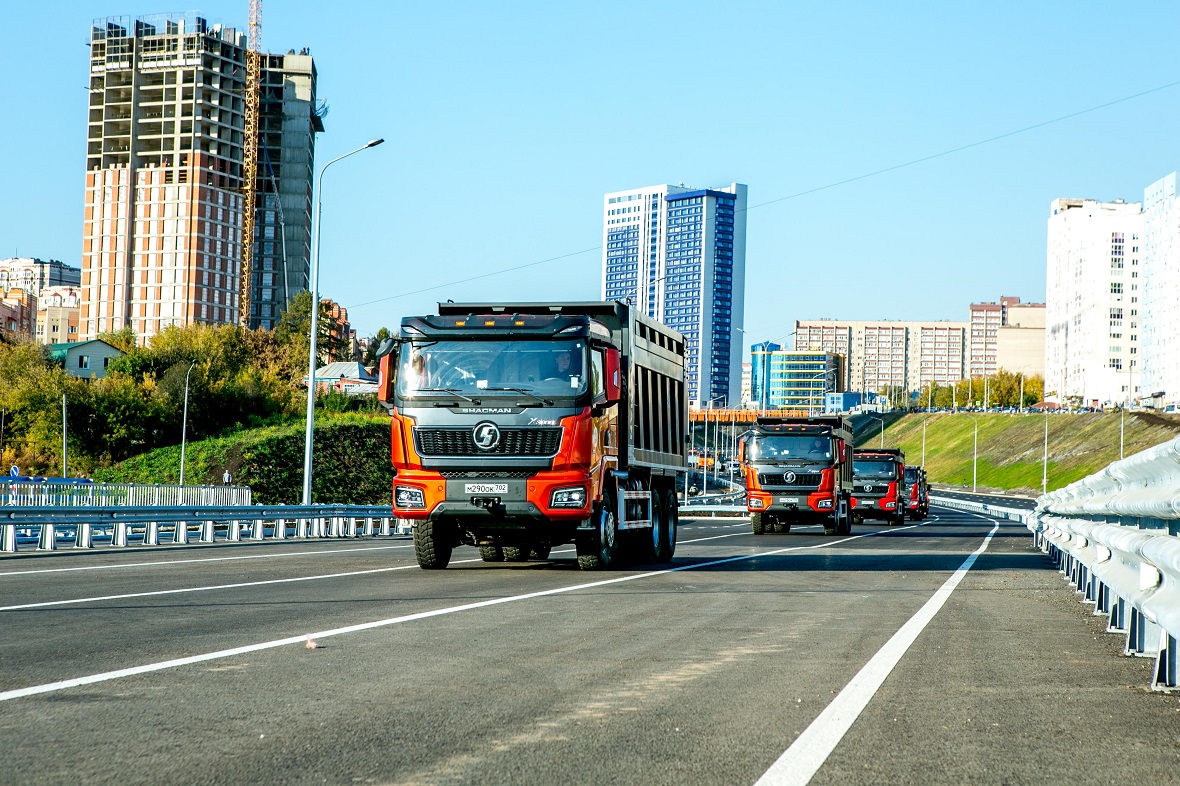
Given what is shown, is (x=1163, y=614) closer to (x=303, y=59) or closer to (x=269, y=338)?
(x=269, y=338)

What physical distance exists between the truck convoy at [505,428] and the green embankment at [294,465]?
57.2 m

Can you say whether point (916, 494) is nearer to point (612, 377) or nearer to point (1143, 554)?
point (612, 377)

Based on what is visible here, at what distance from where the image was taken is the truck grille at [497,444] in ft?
54.0

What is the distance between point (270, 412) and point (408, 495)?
285 feet

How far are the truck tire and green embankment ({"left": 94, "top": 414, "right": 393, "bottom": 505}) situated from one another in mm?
56850

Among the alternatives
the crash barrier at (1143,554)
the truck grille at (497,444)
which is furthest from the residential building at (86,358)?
the crash barrier at (1143,554)

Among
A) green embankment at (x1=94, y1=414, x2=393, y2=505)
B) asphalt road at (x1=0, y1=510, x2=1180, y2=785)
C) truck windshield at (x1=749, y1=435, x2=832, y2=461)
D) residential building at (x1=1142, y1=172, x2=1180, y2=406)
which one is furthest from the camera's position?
residential building at (x1=1142, y1=172, x2=1180, y2=406)

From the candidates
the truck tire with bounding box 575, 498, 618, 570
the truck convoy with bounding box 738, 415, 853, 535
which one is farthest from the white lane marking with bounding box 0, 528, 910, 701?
the truck convoy with bounding box 738, 415, 853, 535

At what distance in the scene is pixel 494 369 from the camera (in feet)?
54.9

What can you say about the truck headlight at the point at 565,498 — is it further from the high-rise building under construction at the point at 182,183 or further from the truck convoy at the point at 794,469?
the high-rise building under construction at the point at 182,183

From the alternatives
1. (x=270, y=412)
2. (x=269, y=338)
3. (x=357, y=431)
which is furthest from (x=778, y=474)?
(x=269, y=338)

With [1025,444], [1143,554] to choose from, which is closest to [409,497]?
[1143,554]

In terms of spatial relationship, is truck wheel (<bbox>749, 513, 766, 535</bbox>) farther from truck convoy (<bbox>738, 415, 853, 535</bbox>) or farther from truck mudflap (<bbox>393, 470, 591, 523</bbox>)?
truck mudflap (<bbox>393, 470, 591, 523</bbox>)

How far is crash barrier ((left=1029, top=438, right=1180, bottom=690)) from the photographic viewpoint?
6.84m
